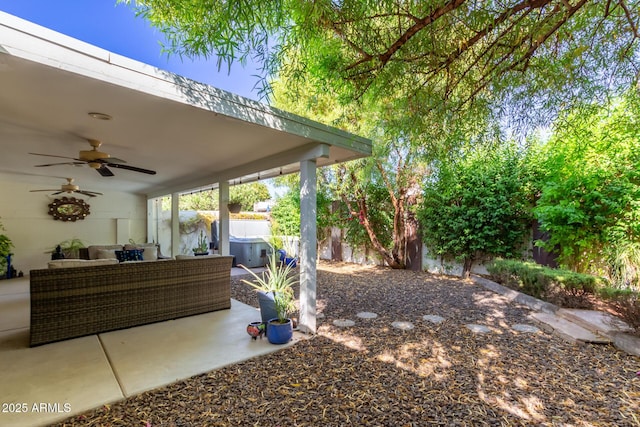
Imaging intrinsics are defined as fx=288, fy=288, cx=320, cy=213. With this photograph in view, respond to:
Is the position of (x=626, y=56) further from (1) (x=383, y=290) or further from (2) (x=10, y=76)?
(2) (x=10, y=76)

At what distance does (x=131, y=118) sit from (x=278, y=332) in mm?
2665

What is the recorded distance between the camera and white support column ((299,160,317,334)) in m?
3.48

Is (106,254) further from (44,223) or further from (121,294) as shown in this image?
(121,294)

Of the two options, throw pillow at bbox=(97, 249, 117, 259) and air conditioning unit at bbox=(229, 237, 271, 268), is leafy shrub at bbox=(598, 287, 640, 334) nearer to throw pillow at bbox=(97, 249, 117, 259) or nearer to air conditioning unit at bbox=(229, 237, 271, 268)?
air conditioning unit at bbox=(229, 237, 271, 268)

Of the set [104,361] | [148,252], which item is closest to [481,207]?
[104,361]

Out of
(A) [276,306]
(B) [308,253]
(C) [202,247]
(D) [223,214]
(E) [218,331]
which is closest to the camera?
(A) [276,306]

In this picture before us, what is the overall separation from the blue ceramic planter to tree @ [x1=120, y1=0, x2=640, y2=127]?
2.56 metres

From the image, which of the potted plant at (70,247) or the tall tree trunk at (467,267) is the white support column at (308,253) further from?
the potted plant at (70,247)

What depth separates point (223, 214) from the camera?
18.8 feet

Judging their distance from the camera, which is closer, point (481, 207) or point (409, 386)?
point (409, 386)

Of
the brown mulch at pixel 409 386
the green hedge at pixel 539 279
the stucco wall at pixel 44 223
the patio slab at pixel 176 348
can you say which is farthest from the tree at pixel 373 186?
A: the stucco wall at pixel 44 223

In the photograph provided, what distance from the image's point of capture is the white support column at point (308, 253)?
3.48 meters

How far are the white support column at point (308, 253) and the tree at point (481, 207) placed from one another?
3623 millimetres

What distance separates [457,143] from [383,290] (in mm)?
3131
